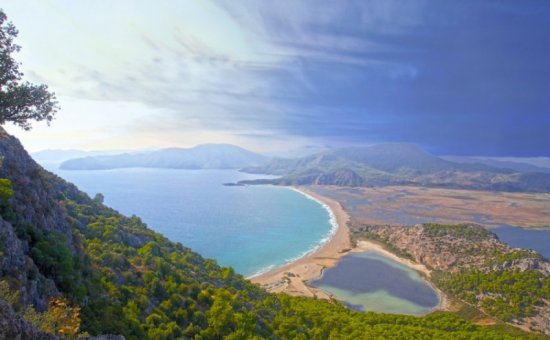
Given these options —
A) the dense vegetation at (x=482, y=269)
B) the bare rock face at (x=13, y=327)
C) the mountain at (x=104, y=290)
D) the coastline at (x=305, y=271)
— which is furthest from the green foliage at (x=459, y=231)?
the bare rock face at (x=13, y=327)

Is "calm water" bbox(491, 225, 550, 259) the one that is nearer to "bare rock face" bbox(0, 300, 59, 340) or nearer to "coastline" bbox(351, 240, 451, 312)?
"coastline" bbox(351, 240, 451, 312)

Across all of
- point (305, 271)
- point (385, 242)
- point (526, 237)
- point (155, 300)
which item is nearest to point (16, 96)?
point (155, 300)

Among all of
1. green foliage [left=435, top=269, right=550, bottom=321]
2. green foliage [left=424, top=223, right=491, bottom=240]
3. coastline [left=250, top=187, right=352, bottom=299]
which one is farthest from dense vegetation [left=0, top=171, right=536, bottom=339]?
green foliage [left=424, top=223, right=491, bottom=240]

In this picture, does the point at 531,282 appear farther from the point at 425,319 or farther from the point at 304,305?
the point at 304,305

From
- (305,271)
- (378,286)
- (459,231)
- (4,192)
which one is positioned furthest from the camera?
(459,231)

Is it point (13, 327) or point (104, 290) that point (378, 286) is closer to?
point (104, 290)

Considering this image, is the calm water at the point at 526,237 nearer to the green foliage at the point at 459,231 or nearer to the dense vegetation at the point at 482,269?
the green foliage at the point at 459,231
